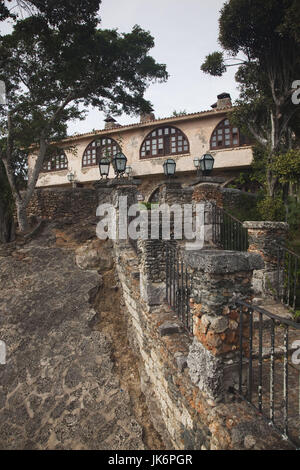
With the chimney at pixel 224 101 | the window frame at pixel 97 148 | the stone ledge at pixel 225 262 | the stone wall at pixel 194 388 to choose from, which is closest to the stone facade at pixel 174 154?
the window frame at pixel 97 148

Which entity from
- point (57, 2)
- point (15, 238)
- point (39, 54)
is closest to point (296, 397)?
point (15, 238)

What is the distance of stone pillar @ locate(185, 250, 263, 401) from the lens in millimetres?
2756

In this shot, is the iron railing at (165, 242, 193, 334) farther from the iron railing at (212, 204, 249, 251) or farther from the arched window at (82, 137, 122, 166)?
the arched window at (82, 137, 122, 166)

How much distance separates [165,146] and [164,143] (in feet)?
0.76

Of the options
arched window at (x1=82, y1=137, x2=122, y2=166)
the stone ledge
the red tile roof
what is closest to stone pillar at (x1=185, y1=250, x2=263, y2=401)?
the stone ledge

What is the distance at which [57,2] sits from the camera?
29.4 ft

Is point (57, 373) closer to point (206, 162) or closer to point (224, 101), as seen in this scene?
point (206, 162)

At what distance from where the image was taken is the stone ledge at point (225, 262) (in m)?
2.74

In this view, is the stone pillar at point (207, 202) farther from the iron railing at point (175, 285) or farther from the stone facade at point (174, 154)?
the stone facade at point (174, 154)

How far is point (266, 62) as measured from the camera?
12.0m

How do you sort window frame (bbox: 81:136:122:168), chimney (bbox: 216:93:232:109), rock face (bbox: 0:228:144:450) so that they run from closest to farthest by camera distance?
rock face (bbox: 0:228:144:450) < chimney (bbox: 216:93:232:109) < window frame (bbox: 81:136:122:168)

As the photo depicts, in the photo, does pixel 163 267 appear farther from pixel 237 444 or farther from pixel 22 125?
pixel 22 125

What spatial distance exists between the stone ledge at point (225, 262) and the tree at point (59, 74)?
10.2m
